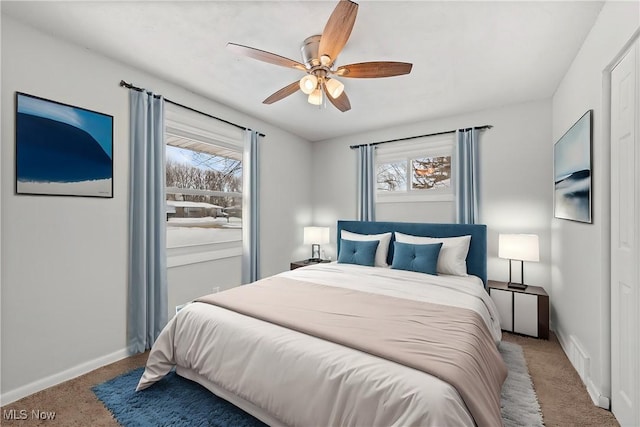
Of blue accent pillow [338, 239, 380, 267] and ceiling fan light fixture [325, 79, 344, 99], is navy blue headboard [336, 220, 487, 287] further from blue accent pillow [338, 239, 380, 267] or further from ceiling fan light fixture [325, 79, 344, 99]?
ceiling fan light fixture [325, 79, 344, 99]

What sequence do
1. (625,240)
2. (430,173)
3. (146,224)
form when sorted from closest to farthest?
(625,240) < (146,224) < (430,173)

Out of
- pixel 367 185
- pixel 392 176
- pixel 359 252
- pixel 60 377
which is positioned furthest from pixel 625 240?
pixel 60 377

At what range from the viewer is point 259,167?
12.7ft

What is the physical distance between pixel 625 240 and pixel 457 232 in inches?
68.2

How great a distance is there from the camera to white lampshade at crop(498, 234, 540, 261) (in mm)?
2936

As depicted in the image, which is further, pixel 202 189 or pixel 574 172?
pixel 202 189

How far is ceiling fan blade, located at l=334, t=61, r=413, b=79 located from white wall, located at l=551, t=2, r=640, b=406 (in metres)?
1.20

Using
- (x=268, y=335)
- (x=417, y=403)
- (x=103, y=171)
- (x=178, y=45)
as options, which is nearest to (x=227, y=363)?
(x=268, y=335)

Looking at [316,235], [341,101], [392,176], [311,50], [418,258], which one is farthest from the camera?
[316,235]

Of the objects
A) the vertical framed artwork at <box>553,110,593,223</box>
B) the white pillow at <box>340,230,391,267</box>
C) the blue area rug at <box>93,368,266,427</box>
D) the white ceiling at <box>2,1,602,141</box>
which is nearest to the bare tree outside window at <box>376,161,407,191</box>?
the white pillow at <box>340,230,391,267</box>

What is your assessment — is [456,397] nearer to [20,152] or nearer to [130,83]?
[20,152]

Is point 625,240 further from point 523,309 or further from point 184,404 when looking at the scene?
point 184,404

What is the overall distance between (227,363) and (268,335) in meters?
0.34

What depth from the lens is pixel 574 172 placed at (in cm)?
232
